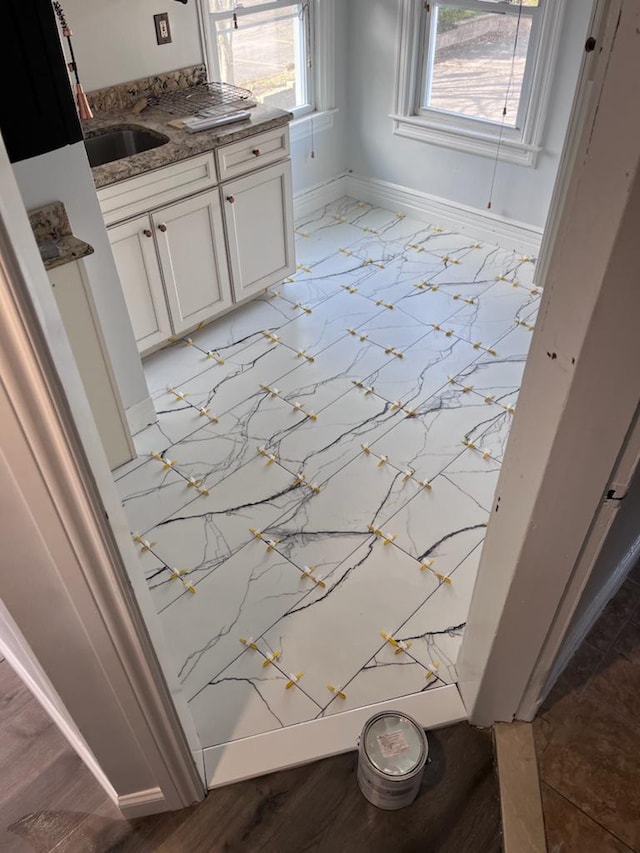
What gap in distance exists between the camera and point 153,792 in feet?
4.93

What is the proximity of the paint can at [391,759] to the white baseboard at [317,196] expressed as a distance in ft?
10.3

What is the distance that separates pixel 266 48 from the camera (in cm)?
344

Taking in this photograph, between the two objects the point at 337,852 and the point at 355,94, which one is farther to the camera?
the point at 355,94

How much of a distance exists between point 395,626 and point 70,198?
162 centimetres

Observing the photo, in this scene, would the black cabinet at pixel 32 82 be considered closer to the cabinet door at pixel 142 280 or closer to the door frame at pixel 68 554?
the cabinet door at pixel 142 280

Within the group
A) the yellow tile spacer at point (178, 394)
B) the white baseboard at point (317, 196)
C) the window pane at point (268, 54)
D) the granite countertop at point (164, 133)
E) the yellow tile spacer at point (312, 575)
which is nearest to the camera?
the yellow tile spacer at point (312, 575)

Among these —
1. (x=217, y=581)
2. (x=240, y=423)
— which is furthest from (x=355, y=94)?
(x=217, y=581)

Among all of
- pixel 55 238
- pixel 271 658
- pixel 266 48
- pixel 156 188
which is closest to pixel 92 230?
pixel 55 238

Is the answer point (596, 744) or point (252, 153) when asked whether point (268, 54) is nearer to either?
point (252, 153)

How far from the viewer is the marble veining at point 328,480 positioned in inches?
74.4

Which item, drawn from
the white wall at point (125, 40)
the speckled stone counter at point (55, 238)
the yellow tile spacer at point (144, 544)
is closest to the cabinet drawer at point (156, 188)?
the speckled stone counter at point (55, 238)

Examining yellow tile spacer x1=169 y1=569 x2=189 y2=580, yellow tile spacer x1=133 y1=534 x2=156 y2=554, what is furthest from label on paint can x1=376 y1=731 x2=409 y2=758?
yellow tile spacer x1=133 y1=534 x2=156 y2=554

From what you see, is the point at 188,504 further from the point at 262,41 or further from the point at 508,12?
the point at 508,12

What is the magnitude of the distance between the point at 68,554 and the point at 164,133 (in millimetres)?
2189
